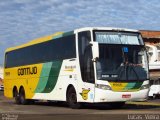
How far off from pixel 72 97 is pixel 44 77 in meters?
3.93

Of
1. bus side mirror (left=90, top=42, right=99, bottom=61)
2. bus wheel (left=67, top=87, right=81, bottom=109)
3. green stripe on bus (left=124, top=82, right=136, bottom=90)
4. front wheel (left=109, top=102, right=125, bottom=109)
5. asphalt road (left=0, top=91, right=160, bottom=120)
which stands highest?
bus side mirror (left=90, top=42, right=99, bottom=61)

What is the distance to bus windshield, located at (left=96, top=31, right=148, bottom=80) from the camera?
20.7 metres

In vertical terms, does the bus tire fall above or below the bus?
below

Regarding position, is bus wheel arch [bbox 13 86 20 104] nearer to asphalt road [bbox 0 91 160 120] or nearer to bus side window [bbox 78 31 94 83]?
asphalt road [bbox 0 91 160 120]

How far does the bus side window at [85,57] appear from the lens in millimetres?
21094

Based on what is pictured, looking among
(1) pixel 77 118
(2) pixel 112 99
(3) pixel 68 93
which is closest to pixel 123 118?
(1) pixel 77 118

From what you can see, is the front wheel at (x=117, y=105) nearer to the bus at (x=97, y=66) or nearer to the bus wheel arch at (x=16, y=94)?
the bus at (x=97, y=66)

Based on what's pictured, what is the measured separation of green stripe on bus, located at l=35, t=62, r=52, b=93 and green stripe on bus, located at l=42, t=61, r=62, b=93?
0.33 metres

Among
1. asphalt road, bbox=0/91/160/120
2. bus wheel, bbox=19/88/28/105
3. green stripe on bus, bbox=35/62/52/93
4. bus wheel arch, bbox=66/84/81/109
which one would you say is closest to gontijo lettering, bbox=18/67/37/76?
green stripe on bus, bbox=35/62/52/93

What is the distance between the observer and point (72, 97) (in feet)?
75.2

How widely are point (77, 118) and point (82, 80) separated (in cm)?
543

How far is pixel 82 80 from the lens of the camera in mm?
21734

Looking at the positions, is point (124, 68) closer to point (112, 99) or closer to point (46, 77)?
point (112, 99)

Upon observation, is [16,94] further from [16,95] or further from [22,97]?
[22,97]
